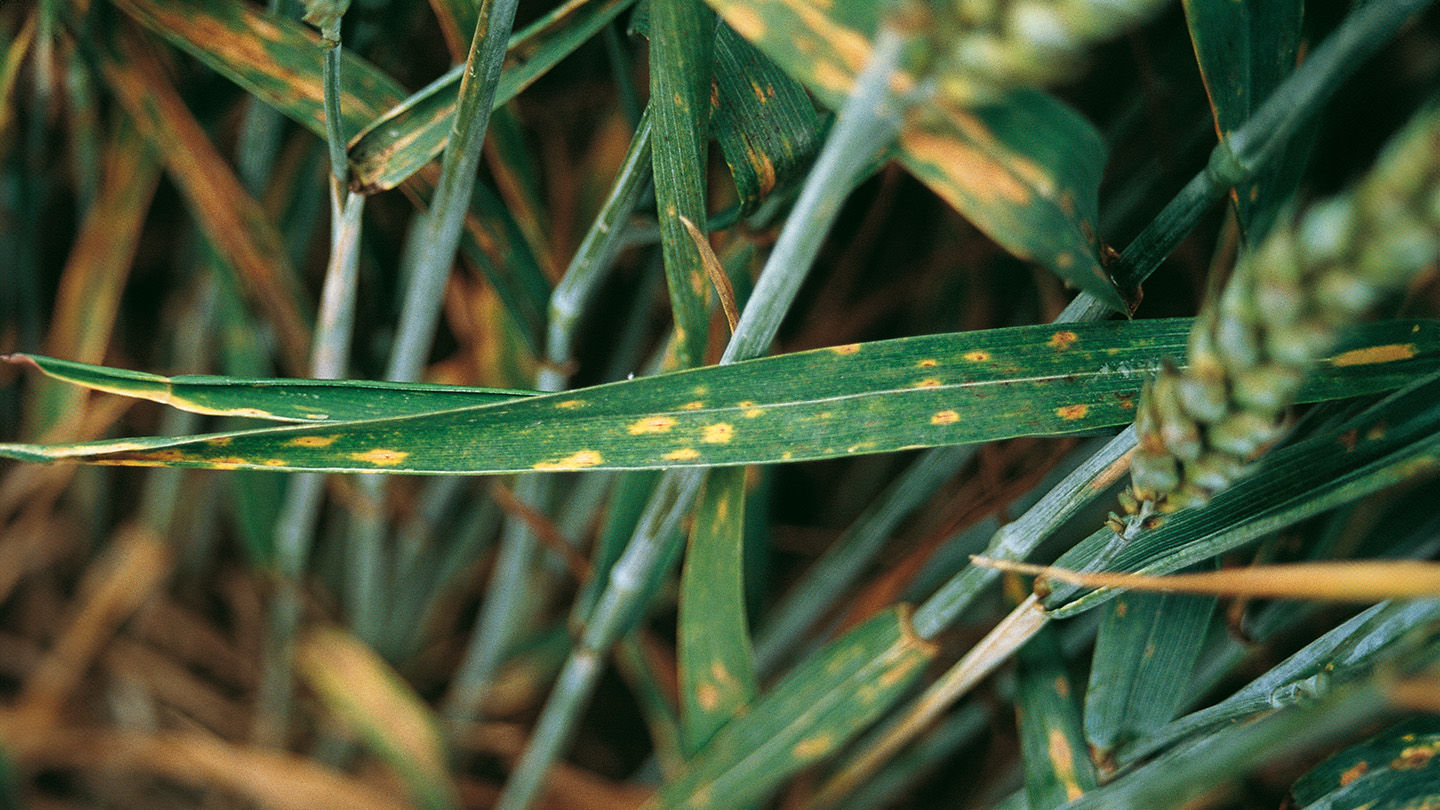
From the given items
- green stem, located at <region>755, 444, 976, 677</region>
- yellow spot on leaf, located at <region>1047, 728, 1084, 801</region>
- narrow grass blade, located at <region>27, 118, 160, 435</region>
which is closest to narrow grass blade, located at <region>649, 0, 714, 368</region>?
green stem, located at <region>755, 444, 976, 677</region>

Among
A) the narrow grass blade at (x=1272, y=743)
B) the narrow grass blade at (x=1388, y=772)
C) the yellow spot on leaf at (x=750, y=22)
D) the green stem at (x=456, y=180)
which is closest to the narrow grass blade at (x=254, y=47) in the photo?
the green stem at (x=456, y=180)

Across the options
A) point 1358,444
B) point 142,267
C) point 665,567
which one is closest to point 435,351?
point 142,267

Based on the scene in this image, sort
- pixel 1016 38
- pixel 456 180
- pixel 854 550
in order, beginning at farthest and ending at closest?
pixel 854 550
pixel 456 180
pixel 1016 38

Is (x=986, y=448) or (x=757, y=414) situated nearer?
(x=757, y=414)

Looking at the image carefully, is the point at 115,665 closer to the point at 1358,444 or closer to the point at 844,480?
the point at 844,480

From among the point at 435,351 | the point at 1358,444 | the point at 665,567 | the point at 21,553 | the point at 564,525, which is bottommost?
the point at 1358,444

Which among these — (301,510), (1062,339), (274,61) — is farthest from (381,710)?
(1062,339)

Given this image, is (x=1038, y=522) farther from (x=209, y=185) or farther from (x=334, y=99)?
(x=209, y=185)
